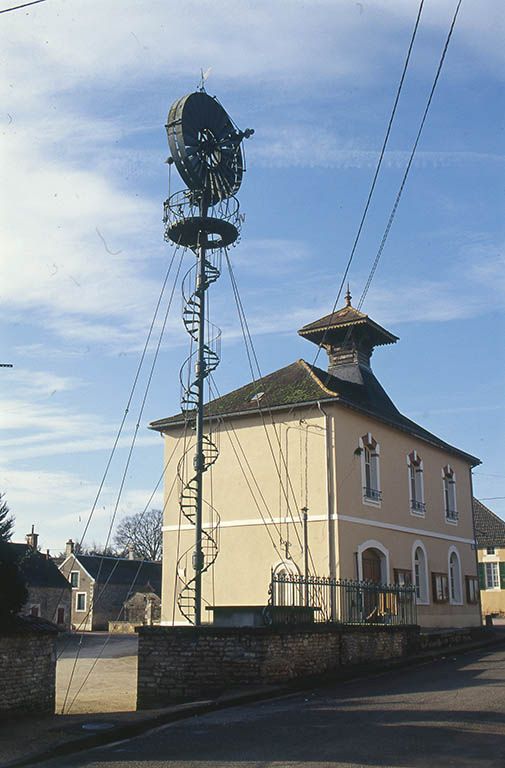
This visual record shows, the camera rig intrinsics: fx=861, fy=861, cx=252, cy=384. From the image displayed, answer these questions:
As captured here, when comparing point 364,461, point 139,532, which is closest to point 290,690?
point 364,461

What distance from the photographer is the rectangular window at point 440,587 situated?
32250 millimetres

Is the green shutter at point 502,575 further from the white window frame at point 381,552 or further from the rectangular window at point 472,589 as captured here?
the white window frame at point 381,552

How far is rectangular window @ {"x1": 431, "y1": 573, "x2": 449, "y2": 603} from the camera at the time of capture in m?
32.2

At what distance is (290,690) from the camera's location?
53.6 feet

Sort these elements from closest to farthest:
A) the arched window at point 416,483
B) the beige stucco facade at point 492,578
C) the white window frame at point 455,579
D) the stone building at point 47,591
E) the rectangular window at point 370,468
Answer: the rectangular window at point 370,468
the arched window at point 416,483
the white window frame at point 455,579
the beige stucco facade at point 492,578
the stone building at point 47,591

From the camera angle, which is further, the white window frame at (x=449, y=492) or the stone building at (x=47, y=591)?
the stone building at (x=47, y=591)

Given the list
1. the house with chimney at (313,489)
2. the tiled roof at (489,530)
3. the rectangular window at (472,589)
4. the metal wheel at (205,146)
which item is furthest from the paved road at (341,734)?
the tiled roof at (489,530)

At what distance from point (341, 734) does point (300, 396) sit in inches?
676

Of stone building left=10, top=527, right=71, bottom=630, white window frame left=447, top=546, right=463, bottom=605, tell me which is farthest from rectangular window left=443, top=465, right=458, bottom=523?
stone building left=10, top=527, right=71, bottom=630

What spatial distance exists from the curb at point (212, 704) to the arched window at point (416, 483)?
27.1 ft

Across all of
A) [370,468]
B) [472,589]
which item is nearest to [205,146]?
[370,468]

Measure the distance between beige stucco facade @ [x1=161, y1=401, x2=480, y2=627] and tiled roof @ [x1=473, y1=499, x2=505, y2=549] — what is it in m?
19.5

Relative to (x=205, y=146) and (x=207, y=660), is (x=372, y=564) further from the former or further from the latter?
(x=205, y=146)

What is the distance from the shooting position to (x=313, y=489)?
26.8m
